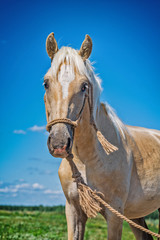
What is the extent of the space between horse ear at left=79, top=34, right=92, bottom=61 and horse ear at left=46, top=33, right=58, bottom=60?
294mm

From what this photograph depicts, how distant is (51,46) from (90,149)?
1211 mm

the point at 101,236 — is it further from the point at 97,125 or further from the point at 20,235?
the point at 97,125

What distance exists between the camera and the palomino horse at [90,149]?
250 centimetres

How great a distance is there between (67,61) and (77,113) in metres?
0.55

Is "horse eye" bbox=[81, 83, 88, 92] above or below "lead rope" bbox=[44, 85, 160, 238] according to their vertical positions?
above

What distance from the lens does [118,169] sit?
3.02 meters

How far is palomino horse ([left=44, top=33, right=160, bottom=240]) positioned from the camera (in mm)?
2496

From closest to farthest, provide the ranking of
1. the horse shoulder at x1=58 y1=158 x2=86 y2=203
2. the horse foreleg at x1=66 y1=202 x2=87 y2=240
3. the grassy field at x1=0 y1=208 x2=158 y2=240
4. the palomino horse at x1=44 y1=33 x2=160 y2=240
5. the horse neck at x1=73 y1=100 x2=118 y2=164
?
the palomino horse at x1=44 y1=33 x2=160 y2=240 → the horse neck at x1=73 y1=100 x2=118 y2=164 → the horse shoulder at x1=58 y1=158 x2=86 y2=203 → the horse foreleg at x1=66 y1=202 x2=87 y2=240 → the grassy field at x1=0 y1=208 x2=158 y2=240

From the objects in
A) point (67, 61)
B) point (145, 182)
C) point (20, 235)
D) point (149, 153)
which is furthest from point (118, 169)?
point (20, 235)

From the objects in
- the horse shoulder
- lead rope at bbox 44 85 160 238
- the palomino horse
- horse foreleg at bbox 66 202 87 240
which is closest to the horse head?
the palomino horse

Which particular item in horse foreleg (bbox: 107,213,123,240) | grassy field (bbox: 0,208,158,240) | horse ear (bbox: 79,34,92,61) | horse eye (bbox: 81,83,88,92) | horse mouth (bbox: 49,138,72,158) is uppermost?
horse ear (bbox: 79,34,92,61)

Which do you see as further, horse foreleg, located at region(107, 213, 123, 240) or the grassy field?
the grassy field

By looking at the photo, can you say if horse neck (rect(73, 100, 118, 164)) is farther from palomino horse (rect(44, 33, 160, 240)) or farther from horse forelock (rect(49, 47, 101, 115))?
horse forelock (rect(49, 47, 101, 115))

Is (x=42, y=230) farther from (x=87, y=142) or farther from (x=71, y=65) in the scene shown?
(x=71, y=65)
